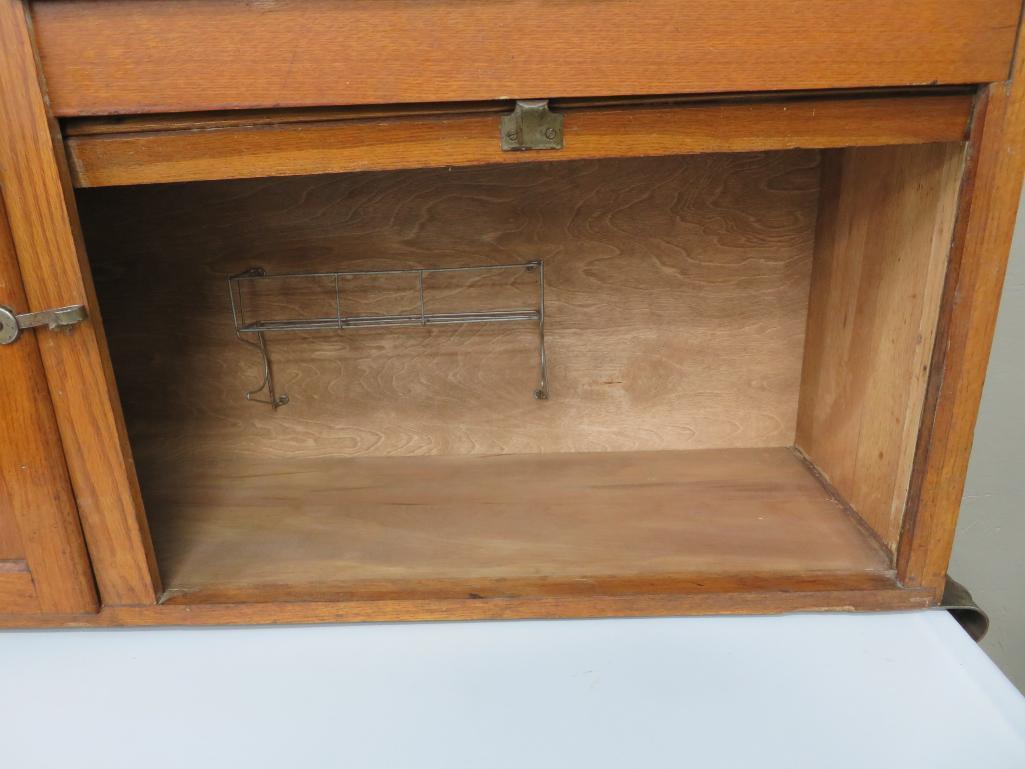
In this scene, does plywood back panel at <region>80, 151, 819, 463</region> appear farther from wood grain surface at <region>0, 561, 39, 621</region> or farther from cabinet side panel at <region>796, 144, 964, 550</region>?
wood grain surface at <region>0, 561, 39, 621</region>

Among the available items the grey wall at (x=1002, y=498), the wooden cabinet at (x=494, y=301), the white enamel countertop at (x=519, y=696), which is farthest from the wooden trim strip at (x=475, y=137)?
the grey wall at (x=1002, y=498)

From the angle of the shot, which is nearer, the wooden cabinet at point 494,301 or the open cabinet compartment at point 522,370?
the wooden cabinet at point 494,301

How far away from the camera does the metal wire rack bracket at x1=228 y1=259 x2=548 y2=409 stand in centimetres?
112

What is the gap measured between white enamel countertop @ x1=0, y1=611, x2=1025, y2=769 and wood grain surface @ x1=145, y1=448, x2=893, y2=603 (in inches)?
2.0

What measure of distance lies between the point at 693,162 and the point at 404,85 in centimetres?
57

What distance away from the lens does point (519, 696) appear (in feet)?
2.35

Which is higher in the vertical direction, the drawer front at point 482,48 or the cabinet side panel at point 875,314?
the drawer front at point 482,48

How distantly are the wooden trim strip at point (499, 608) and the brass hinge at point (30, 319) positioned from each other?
0.33 m

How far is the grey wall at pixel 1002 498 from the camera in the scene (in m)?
1.25

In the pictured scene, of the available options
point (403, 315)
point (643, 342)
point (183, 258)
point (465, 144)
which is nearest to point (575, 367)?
point (643, 342)

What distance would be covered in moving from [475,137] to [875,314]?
1.89 feet

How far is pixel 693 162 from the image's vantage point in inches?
42.6

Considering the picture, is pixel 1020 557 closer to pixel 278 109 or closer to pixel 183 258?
pixel 278 109

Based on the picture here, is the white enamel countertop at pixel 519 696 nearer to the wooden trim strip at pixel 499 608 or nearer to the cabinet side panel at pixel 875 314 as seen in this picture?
the wooden trim strip at pixel 499 608
